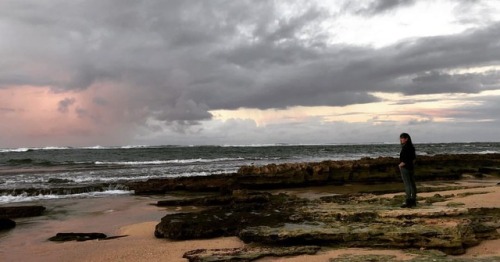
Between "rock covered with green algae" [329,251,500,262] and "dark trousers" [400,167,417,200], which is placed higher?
"dark trousers" [400,167,417,200]

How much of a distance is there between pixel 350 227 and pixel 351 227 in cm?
2

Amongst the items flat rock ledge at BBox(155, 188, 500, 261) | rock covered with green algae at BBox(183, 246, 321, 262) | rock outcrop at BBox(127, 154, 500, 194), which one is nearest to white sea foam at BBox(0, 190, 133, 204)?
rock outcrop at BBox(127, 154, 500, 194)

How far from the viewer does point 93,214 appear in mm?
13352

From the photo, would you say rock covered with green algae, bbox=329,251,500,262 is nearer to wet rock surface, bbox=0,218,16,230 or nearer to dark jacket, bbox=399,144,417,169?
dark jacket, bbox=399,144,417,169

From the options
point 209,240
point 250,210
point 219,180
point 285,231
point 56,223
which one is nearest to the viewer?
point 285,231

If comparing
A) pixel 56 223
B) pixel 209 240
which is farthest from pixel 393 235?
pixel 56 223

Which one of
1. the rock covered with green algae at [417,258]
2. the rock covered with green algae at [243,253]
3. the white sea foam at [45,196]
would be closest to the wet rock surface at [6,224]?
the white sea foam at [45,196]

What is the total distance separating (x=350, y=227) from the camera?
775cm

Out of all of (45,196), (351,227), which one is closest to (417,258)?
(351,227)

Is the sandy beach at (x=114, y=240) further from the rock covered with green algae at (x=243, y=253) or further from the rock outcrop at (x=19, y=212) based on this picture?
the rock outcrop at (x=19, y=212)

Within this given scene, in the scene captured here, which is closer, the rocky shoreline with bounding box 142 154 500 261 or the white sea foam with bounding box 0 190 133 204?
the rocky shoreline with bounding box 142 154 500 261

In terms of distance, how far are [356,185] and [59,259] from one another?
1436 centimetres

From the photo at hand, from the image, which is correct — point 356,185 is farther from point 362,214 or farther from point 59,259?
point 59,259

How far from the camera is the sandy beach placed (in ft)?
24.1
